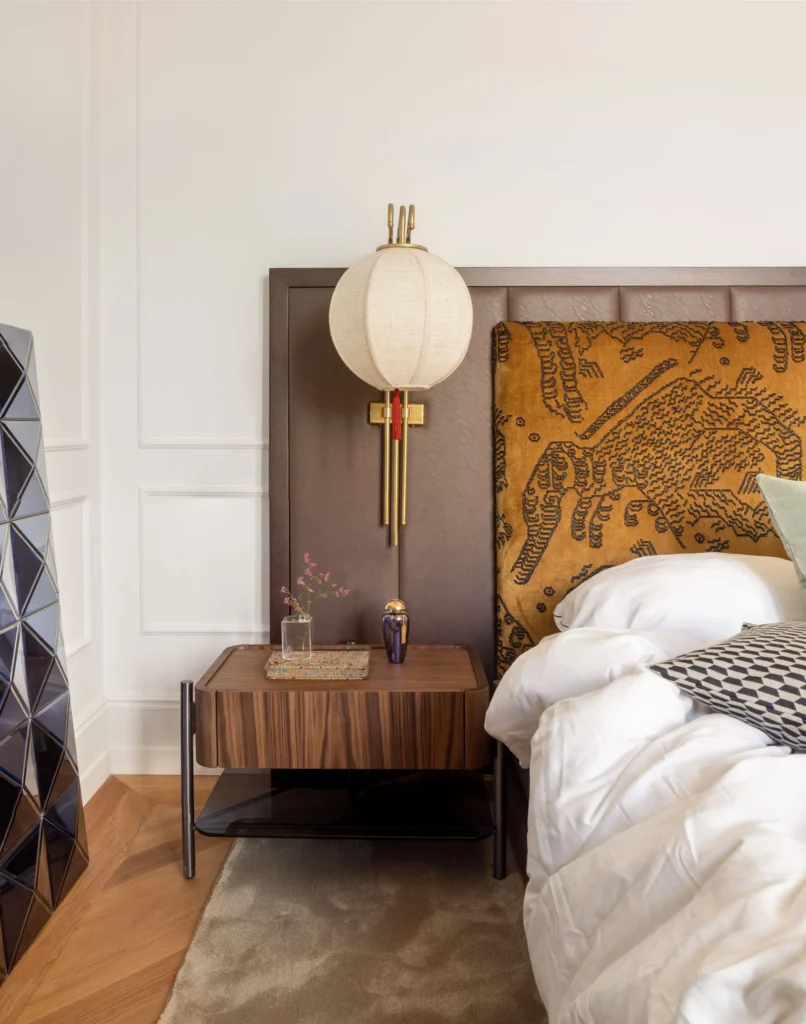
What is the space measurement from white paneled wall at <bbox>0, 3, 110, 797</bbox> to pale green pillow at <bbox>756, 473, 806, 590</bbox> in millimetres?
1706

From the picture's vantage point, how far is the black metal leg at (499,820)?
6.22 ft

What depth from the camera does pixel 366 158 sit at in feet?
7.86

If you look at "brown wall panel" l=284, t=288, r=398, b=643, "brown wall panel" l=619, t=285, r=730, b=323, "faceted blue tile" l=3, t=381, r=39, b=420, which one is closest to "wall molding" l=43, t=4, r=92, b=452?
Answer: "faceted blue tile" l=3, t=381, r=39, b=420

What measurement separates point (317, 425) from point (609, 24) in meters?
1.40

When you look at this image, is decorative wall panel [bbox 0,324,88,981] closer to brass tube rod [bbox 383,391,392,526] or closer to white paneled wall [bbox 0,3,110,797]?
white paneled wall [bbox 0,3,110,797]

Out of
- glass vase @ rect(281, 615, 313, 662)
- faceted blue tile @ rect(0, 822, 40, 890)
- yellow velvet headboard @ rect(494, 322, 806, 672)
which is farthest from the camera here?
yellow velvet headboard @ rect(494, 322, 806, 672)

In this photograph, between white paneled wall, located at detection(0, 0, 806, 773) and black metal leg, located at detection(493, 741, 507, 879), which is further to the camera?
white paneled wall, located at detection(0, 0, 806, 773)

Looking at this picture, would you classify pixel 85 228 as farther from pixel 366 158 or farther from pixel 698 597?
pixel 698 597

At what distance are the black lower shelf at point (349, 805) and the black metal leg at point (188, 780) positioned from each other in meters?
0.03

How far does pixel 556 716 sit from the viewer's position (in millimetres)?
1309

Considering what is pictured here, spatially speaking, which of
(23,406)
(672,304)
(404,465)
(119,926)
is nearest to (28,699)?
(119,926)

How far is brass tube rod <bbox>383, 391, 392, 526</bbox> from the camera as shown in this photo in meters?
2.29

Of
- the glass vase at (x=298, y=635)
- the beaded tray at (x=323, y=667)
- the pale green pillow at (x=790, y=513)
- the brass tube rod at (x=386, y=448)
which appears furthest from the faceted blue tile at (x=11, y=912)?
the pale green pillow at (x=790, y=513)

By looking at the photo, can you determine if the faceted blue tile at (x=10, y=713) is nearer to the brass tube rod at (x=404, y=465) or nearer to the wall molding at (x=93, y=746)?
the wall molding at (x=93, y=746)
